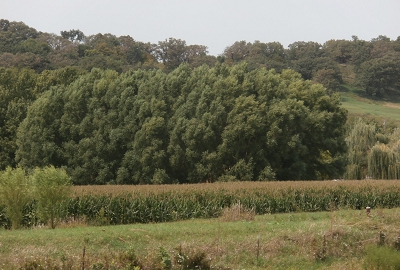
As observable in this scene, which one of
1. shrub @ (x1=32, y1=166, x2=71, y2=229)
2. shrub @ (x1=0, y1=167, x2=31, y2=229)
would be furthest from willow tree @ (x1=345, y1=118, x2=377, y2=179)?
shrub @ (x1=0, y1=167, x2=31, y2=229)

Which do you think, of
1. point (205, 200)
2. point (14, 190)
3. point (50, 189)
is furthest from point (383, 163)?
point (14, 190)

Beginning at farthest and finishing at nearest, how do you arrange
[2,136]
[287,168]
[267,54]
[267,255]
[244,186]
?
[267,54] < [2,136] < [287,168] < [244,186] < [267,255]

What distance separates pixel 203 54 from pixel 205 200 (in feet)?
310

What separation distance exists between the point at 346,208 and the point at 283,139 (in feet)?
43.3

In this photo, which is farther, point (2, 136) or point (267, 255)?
point (2, 136)

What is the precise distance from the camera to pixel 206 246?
17859 mm

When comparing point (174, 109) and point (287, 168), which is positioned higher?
point (174, 109)

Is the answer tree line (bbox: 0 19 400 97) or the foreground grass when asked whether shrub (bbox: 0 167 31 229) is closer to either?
the foreground grass

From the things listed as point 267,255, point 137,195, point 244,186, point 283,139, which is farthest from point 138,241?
point 283,139

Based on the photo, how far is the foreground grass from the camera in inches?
632

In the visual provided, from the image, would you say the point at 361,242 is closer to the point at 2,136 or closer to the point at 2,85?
the point at 2,136

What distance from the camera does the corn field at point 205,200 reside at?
2658cm

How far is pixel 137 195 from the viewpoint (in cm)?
2714

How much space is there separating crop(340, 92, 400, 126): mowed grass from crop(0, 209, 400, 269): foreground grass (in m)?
66.9
